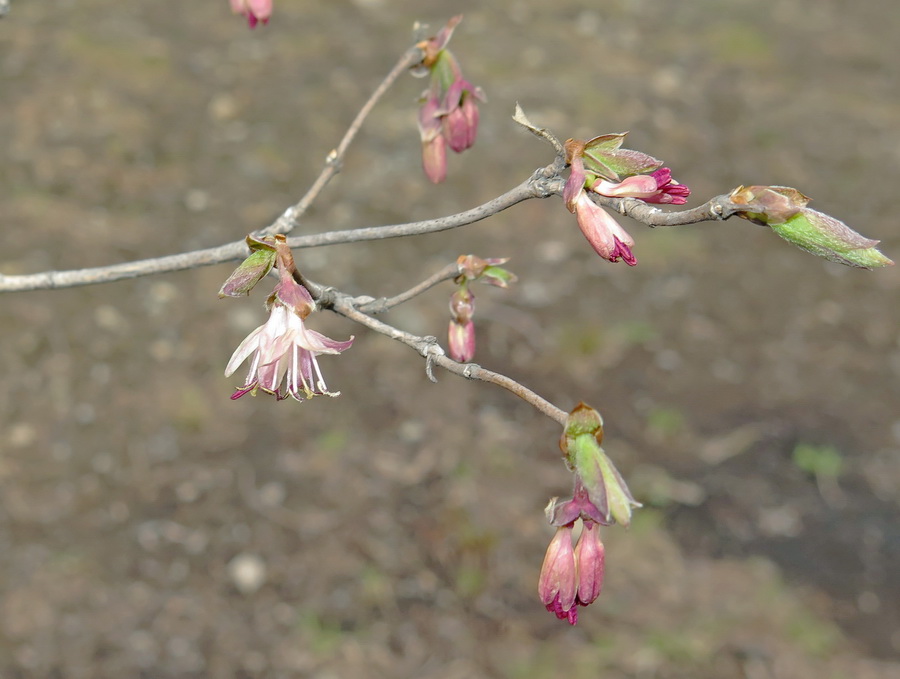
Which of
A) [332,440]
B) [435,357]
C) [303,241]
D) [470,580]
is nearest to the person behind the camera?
[435,357]

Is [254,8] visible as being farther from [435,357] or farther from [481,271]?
[435,357]

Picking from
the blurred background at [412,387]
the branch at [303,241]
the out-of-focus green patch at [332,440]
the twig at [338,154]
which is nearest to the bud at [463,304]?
the branch at [303,241]

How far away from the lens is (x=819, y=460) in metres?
3.78

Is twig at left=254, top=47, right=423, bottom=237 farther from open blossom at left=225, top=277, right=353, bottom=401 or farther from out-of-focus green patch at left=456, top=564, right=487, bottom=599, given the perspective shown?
out-of-focus green patch at left=456, top=564, right=487, bottom=599

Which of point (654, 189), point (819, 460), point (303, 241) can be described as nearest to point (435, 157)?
point (303, 241)

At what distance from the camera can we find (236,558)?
341 cm

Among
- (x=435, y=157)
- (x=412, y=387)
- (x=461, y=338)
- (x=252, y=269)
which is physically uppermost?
(x=252, y=269)

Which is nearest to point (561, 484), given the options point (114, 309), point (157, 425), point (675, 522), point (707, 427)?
point (675, 522)

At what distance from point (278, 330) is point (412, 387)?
108 inches

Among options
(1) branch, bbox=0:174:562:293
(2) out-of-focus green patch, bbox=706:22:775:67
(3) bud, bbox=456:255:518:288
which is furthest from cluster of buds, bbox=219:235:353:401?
(2) out-of-focus green patch, bbox=706:22:775:67

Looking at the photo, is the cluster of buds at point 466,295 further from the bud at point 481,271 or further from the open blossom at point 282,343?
the open blossom at point 282,343

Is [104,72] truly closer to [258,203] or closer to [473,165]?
[258,203]

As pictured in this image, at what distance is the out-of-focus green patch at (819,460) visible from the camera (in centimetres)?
375

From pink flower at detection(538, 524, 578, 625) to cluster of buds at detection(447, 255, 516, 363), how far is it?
1.71 feet
